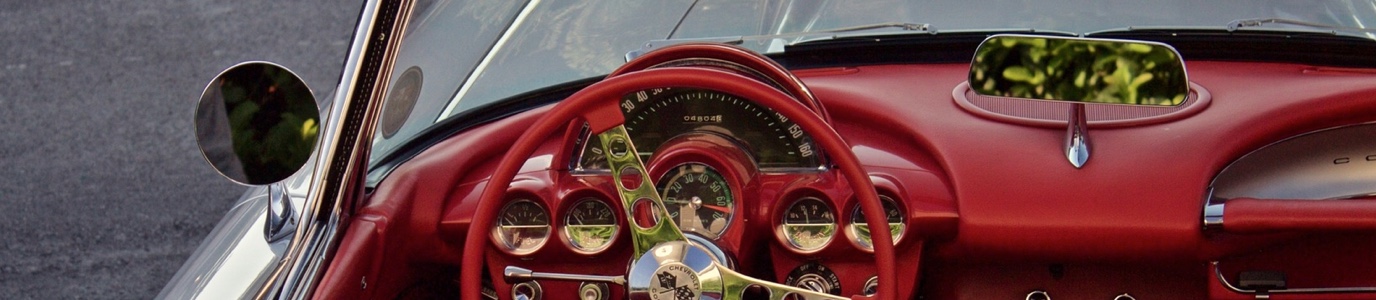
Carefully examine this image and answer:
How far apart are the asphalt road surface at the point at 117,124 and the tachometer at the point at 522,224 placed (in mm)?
2232

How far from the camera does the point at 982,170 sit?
2182 mm

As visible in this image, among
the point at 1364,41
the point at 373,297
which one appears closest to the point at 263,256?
the point at 373,297

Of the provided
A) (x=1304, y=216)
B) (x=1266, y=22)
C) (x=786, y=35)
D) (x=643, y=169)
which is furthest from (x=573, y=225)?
(x=1266, y=22)

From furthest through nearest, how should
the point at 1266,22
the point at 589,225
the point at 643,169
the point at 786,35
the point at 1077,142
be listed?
the point at 786,35 < the point at 1266,22 < the point at 589,225 < the point at 1077,142 < the point at 643,169

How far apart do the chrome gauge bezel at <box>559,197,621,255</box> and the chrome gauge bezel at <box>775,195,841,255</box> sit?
0.26 m

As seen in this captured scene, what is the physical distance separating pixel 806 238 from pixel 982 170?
30 cm

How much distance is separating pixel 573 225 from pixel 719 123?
0.98 ft

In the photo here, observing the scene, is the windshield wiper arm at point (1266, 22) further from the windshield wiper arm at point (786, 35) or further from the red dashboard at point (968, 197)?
the windshield wiper arm at point (786, 35)

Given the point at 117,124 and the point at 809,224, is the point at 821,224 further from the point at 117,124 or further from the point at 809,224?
the point at 117,124

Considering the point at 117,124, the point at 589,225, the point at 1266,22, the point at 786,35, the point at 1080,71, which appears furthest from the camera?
the point at 117,124

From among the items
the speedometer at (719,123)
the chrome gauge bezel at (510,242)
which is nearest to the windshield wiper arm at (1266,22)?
the speedometer at (719,123)

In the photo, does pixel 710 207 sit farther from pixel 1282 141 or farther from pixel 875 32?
pixel 1282 141

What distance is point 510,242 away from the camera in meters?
2.29

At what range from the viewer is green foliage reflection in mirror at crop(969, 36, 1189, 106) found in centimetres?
186
